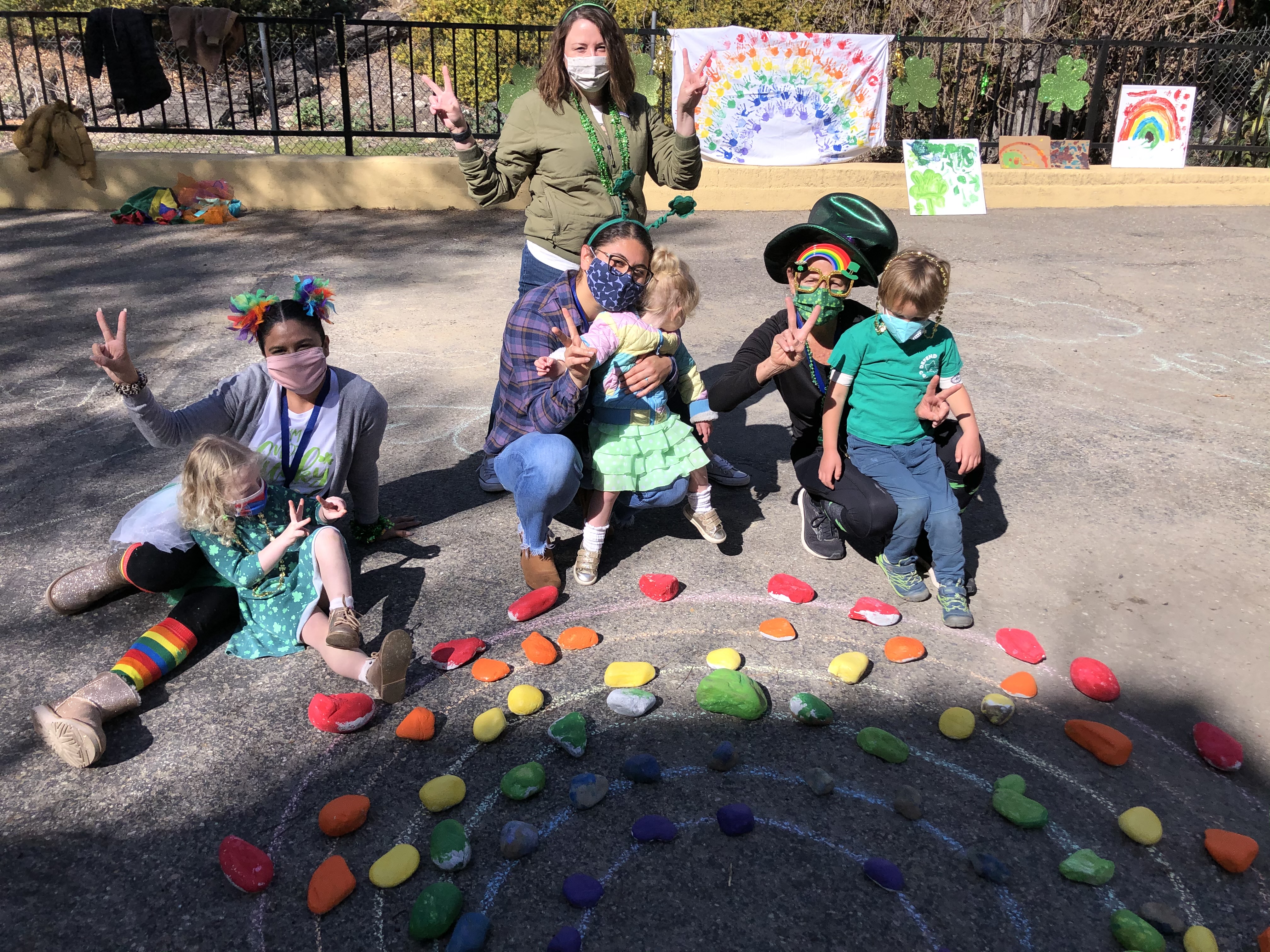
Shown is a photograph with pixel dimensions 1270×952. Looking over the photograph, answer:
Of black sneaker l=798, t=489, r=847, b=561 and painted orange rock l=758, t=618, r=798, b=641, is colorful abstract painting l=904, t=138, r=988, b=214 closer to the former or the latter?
black sneaker l=798, t=489, r=847, b=561

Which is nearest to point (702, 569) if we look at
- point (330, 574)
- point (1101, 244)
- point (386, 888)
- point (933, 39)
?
point (330, 574)

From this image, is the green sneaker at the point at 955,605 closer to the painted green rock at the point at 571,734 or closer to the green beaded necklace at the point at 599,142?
the painted green rock at the point at 571,734

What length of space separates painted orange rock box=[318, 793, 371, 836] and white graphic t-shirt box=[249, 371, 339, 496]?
1150 millimetres

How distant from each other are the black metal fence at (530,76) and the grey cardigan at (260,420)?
4.19 meters

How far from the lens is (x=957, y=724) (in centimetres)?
256

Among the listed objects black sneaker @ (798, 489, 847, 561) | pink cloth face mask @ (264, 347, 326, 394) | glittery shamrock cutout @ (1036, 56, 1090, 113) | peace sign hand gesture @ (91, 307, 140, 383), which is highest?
glittery shamrock cutout @ (1036, 56, 1090, 113)

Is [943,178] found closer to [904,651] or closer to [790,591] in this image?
[790,591]

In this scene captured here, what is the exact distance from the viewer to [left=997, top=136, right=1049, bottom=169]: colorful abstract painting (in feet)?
33.3

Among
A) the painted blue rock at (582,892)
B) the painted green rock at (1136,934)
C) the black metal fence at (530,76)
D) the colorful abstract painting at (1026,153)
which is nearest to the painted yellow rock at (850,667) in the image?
the painted green rock at (1136,934)

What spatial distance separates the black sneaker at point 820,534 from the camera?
3.48 meters

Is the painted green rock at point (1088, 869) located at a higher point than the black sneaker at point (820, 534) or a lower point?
lower

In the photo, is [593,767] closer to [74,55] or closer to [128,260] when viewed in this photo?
[128,260]

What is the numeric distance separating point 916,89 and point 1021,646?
27.2 ft

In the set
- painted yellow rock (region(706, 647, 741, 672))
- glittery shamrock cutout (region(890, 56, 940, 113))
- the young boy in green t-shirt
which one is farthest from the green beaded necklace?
glittery shamrock cutout (region(890, 56, 940, 113))
